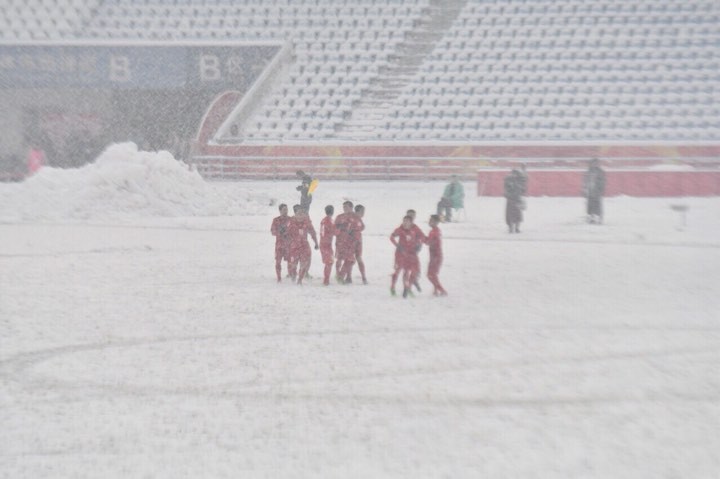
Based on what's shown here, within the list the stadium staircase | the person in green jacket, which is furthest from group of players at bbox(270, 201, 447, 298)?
the stadium staircase

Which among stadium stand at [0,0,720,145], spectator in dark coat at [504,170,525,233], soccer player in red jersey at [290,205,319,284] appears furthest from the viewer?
stadium stand at [0,0,720,145]

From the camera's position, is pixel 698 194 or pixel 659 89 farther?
pixel 659 89

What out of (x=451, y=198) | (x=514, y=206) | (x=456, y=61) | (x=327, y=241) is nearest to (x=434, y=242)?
(x=327, y=241)

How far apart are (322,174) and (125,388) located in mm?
25407

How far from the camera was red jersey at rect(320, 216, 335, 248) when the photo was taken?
509 inches

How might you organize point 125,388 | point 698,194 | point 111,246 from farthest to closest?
point 698,194 → point 111,246 → point 125,388

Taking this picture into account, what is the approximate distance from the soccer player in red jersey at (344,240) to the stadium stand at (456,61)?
785 inches

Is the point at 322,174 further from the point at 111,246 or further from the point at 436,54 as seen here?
the point at 111,246

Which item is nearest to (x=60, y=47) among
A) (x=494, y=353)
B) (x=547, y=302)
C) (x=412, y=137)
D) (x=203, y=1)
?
(x=203, y=1)

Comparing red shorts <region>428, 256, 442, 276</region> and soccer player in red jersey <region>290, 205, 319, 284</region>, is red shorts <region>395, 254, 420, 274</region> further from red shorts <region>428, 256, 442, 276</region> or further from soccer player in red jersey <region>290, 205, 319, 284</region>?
soccer player in red jersey <region>290, 205, 319, 284</region>

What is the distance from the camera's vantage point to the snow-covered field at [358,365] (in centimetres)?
578

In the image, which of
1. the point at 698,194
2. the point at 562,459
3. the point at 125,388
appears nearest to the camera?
the point at 562,459

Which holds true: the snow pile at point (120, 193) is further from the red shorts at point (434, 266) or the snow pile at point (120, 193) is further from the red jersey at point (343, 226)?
the red shorts at point (434, 266)

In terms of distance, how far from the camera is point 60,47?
34750mm
